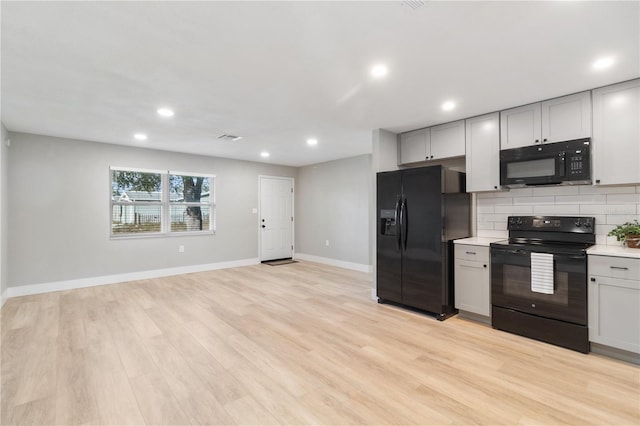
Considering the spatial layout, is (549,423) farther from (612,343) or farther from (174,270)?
(174,270)

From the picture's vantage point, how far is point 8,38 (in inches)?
79.5

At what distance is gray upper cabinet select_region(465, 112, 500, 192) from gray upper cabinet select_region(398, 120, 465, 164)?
12 cm

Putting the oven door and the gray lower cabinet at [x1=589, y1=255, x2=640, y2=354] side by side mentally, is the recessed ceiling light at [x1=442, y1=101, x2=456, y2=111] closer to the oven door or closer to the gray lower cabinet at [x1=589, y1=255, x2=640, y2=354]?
the oven door

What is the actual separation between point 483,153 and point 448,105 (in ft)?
2.48

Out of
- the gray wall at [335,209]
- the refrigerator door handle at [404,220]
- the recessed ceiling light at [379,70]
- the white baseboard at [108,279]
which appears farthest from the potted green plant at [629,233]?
the white baseboard at [108,279]

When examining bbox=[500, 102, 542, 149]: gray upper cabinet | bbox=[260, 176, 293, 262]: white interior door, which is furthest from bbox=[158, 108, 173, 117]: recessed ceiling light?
bbox=[500, 102, 542, 149]: gray upper cabinet

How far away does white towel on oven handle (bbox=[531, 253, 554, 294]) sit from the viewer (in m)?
2.81

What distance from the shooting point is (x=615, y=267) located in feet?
8.19

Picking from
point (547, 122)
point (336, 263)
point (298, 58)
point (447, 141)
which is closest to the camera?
point (298, 58)

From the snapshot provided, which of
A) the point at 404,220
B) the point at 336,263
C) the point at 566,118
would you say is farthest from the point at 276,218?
the point at 566,118

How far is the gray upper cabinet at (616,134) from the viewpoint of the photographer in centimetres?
262

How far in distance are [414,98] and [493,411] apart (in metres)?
2.73

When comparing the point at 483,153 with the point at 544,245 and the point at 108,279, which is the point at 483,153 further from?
the point at 108,279

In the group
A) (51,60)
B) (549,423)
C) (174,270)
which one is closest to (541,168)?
(549,423)
